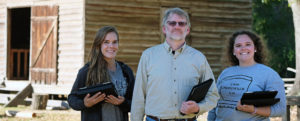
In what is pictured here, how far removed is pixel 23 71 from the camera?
61.9 ft

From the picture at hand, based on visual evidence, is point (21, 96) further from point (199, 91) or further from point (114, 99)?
point (199, 91)

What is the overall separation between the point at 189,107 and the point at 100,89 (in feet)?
2.73

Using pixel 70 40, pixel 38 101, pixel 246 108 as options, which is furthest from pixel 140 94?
pixel 70 40

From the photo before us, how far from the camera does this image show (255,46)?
4.49 meters

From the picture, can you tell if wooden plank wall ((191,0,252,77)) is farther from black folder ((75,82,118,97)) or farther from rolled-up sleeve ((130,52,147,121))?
rolled-up sleeve ((130,52,147,121))

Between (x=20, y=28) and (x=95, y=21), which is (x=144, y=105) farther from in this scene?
(x=20, y=28)

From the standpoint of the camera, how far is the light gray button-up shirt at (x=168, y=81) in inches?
153

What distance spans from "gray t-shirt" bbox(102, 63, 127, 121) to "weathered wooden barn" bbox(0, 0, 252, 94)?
30.2ft

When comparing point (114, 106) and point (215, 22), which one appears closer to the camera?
point (114, 106)

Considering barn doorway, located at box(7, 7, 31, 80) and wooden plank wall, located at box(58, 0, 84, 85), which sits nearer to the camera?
wooden plank wall, located at box(58, 0, 84, 85)

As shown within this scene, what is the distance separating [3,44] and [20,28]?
116 inches

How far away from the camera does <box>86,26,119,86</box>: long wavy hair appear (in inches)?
174

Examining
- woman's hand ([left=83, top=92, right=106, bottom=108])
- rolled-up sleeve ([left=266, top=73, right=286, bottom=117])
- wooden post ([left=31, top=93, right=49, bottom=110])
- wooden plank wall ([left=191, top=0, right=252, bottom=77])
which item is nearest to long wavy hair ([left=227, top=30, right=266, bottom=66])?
rolled-up sleeve ([left=266, top=73, right=286, bottom=117])

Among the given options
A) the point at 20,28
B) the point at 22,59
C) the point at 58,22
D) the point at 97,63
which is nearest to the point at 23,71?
the point at 22,59
